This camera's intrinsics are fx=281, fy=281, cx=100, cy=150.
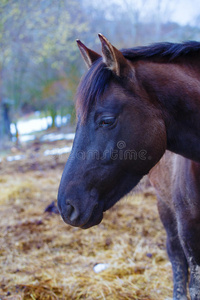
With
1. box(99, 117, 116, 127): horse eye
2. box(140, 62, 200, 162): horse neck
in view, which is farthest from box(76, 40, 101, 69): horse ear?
box(99, 117, 116, 127): horse eye

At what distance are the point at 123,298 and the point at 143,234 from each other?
4.75ft

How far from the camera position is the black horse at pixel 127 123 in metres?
1.62

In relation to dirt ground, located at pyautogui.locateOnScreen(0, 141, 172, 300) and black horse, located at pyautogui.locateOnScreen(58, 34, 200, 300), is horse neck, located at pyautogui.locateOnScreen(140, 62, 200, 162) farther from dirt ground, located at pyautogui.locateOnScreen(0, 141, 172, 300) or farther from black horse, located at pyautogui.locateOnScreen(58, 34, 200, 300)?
dirt ground, located at pyautogui.locateOnScreen(0, 141, 172, 300)

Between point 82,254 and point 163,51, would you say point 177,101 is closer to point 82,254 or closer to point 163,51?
point 163,51

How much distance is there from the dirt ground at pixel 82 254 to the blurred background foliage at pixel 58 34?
517 centimetres

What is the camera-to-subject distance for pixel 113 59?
1.61 metres

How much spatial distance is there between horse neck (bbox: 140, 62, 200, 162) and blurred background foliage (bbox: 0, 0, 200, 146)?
24.5 ft

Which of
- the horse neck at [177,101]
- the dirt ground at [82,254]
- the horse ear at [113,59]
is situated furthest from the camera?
the dirt ground at [82,254]

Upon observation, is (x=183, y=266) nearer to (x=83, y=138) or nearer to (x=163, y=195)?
(x=163, y=195)

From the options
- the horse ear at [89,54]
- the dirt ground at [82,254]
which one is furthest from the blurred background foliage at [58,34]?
the horse ear at [89,54]

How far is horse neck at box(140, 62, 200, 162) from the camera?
1702 millimetres

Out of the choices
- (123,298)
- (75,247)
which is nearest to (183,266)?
(123,298)

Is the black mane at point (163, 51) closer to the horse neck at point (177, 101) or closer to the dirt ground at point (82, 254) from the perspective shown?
the horse neck at point (177, 101)

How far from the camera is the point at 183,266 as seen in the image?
270cm
